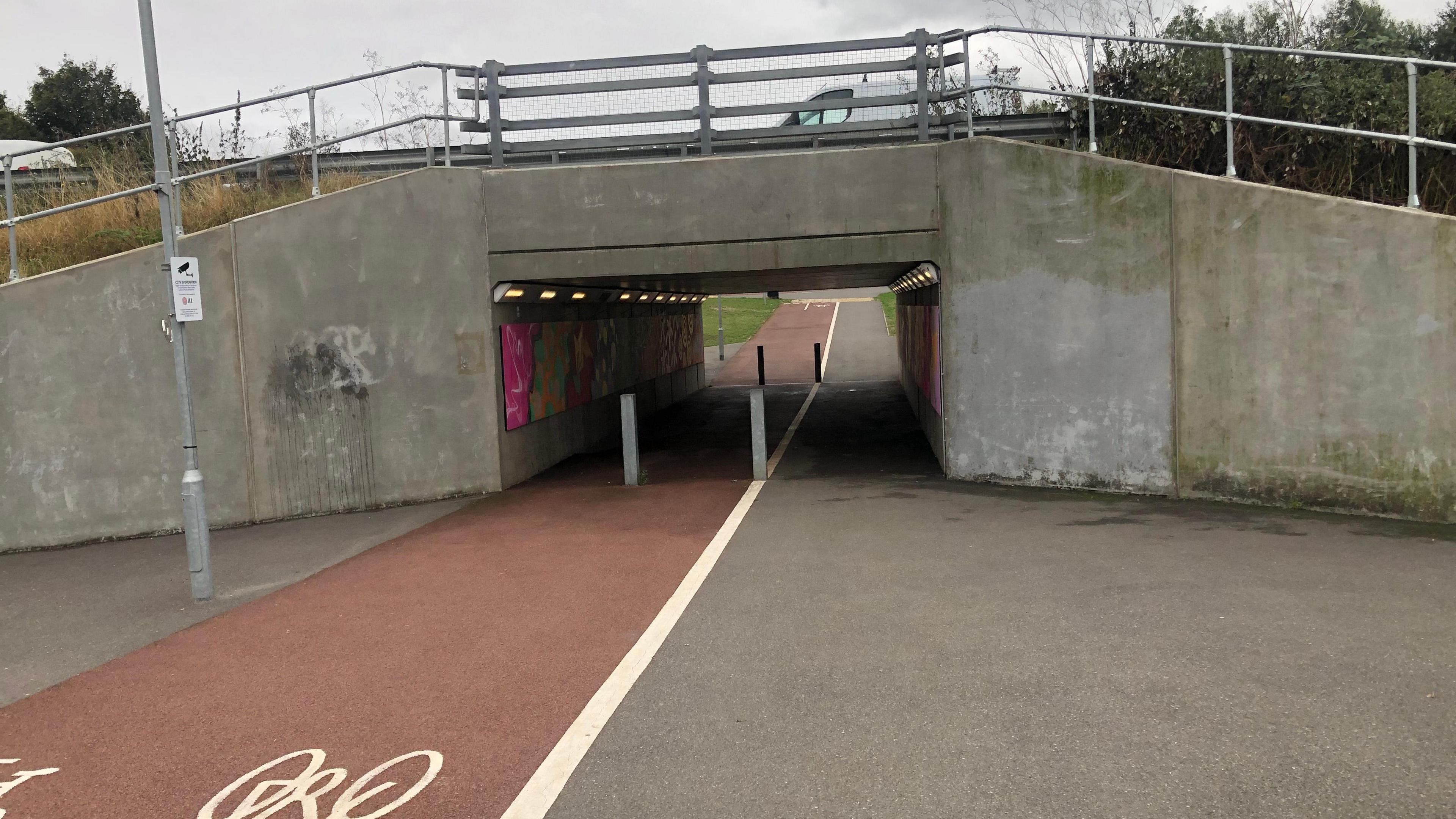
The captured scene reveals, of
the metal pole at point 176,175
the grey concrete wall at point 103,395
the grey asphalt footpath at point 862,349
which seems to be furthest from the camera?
the grey asphalt footpath at point 862,349

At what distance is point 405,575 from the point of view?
9.08 metres

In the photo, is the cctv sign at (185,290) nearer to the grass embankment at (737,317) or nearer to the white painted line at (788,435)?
the white painted line at (788,435)

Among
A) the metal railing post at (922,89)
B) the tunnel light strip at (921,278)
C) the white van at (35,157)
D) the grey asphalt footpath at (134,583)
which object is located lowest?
the grey asphalt footpath at (134,583)

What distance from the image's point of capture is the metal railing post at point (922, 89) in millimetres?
12391

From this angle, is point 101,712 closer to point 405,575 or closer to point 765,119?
point 405,575

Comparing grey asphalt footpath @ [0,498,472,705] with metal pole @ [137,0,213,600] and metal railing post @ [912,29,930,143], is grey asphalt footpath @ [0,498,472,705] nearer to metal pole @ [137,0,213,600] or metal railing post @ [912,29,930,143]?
metal pole @ [137,0,213,600]

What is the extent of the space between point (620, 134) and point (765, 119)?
1.97 metres

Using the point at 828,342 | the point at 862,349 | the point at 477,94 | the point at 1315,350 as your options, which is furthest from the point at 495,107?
the point at 828,342

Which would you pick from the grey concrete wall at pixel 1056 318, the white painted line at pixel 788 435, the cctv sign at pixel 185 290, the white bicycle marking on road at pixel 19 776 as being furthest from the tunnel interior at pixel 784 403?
the white bicycle marking on road at pixel 19 776

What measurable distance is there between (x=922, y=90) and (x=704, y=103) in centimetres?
272

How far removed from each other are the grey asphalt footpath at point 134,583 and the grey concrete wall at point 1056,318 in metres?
6.46

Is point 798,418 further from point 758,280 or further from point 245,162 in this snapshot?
point 245,162

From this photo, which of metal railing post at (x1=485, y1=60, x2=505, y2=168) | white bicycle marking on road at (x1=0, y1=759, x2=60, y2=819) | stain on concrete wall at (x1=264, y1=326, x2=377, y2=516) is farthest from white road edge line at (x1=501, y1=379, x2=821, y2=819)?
metal railing post at (x1=485, y1=60, x2=505, y2=168)

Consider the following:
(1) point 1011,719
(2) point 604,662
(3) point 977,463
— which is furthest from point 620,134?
(1) point 1011,719
